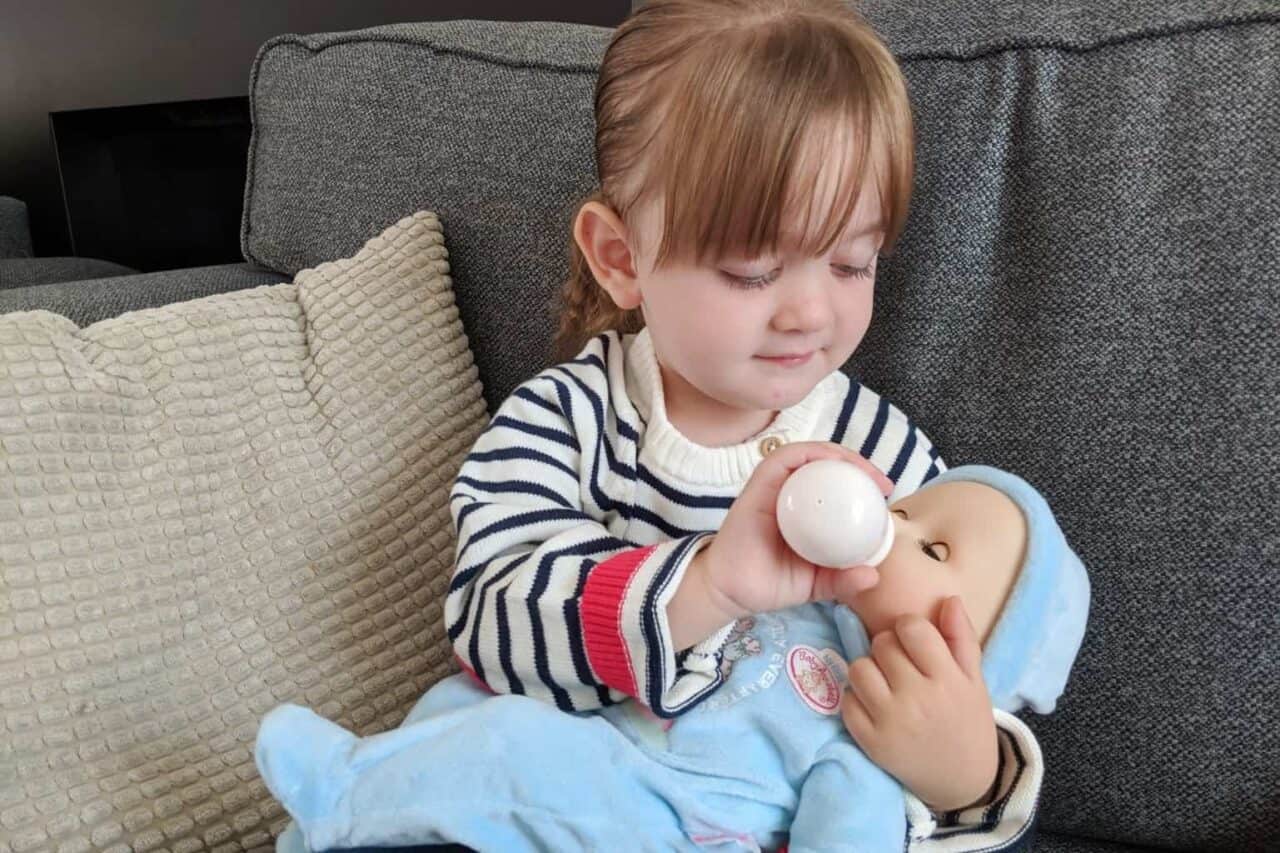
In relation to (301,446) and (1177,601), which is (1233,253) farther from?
(301,446)

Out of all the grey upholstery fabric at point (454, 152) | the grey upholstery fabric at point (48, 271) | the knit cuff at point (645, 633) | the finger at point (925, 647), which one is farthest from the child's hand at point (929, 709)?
the grey upholstery fabric at point (48, 271)

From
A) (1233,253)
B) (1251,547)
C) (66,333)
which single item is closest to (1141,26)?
(1233,253)

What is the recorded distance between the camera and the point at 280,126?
129cm

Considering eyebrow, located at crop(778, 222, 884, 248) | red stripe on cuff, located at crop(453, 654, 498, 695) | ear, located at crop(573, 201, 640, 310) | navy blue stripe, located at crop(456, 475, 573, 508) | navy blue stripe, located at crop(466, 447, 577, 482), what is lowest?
red stripe on cuff, located at crop(453, 654, 498, 695)

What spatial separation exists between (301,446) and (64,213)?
2.17 m

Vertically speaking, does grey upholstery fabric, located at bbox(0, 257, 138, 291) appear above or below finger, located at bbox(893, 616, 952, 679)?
below

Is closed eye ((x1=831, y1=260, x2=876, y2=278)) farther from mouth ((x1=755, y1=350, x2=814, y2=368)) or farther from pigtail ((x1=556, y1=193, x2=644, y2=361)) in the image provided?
pigtail ((x1=556, y1=193, x2=644, y2=361))

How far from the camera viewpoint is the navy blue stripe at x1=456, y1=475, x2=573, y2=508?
2.79ft

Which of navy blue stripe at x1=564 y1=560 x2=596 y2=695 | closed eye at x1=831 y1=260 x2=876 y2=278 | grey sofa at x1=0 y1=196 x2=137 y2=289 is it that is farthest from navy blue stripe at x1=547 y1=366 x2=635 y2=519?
grey sofa at x1=0 y1=196 x2=137 y2=289

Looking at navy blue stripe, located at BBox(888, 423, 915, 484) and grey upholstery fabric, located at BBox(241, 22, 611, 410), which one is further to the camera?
grey upholstery fabric, located at BBox(241, 22, 611, 410)

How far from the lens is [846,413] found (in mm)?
916

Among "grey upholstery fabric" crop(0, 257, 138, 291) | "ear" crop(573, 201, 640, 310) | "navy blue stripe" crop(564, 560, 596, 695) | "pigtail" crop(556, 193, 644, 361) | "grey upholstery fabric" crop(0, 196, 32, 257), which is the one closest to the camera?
"navy blue stripe" crop(564, 560, 596, 695)

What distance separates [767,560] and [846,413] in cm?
25

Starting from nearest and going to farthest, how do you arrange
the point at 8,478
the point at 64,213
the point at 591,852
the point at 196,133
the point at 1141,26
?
the point at 591,852
the point at 8,478
the point at 1141,26
the point at 196,133
the point at 64,213
